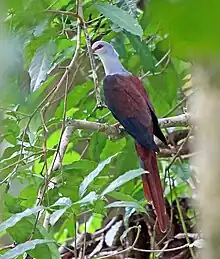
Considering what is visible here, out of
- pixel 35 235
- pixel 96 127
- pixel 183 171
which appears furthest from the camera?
pixel 183 171

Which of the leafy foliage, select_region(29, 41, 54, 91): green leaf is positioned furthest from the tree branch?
select_region(29, 41, 54, 91): green leaf

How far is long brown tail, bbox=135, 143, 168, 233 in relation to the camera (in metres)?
1.19

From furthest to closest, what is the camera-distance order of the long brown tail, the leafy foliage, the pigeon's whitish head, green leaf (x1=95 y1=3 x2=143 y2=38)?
the pigeon's whitish head → the long brown tail → green leaf (x1=95 y1=3 x2=143 y2=38) → the leafy foliage

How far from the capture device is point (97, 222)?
1.89 m

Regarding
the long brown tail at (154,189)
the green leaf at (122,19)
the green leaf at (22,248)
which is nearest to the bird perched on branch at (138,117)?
the long brown tail at (154,189)

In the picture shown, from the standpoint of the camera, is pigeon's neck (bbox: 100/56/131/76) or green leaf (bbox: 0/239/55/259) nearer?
green leaf (bbox: 0/239/55/259)

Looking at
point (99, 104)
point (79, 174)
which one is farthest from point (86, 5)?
point (79, 174)

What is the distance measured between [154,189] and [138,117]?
0.57ft

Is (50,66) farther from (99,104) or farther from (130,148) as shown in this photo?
(130,148)

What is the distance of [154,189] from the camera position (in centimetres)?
121

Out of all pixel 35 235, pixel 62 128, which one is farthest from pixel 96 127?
pixel 35 235

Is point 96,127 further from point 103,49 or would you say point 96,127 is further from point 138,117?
point 103,49

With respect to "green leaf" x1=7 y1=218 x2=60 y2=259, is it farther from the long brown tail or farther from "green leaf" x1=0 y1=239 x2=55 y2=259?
the long brown tail

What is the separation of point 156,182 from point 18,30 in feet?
1.41
